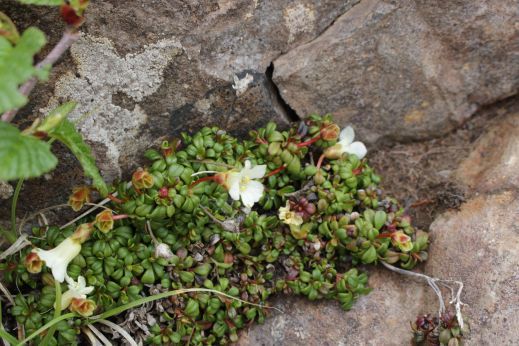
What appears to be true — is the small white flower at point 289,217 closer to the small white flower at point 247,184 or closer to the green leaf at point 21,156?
the small white flower at point 247,184

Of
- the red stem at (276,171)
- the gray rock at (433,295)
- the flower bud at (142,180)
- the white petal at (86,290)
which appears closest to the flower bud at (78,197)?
the flower bud at (142,180)

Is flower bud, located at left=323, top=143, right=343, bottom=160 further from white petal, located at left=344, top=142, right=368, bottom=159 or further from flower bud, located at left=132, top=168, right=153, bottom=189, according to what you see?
flower bud, located at left=132, top=168, right=153, bottom=189

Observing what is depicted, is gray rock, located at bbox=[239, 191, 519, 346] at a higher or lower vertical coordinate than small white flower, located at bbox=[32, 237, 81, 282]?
lower

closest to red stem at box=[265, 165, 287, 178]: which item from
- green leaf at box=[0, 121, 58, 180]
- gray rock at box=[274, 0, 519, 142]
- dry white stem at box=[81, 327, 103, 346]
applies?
gray rock at box=[274, 0, 519, 142]

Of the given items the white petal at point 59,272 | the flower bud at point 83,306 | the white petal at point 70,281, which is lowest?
the flower bud at point 83,306

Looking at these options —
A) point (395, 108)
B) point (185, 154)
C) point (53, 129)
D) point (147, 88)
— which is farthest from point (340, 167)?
point (53, 129)
